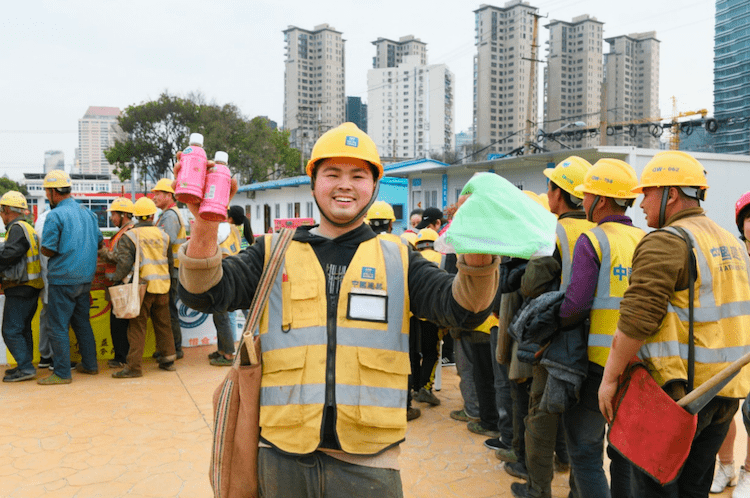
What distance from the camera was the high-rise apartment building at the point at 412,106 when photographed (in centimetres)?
7256

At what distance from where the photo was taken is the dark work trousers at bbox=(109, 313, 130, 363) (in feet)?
24.7

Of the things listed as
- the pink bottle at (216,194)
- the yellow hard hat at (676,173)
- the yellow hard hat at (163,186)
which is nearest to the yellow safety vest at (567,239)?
the yellow hard hat at (676,173)

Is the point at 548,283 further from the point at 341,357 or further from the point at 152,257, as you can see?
the point at 152,257

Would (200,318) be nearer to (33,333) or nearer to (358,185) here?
(33,333)

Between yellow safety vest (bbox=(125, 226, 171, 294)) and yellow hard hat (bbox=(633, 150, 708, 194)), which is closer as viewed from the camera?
yellow hard hat (bbox=(633, 150, 708, 194))

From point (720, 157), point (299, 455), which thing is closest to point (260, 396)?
point (299, 455)

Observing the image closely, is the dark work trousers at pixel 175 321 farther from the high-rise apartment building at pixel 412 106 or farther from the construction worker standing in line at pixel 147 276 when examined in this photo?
the high-rise apartment building at pixel 412 106

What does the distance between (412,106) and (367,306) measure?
77.2m

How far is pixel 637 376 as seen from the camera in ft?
8.41

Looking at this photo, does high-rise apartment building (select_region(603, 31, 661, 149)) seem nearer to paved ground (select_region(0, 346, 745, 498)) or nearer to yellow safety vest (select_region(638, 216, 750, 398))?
paved ground (select_region(0, 346, 745, 498))

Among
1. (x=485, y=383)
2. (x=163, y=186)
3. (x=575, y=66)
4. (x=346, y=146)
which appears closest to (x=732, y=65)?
(x=575, y=66)

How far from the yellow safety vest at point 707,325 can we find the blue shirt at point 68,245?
20.4 ft

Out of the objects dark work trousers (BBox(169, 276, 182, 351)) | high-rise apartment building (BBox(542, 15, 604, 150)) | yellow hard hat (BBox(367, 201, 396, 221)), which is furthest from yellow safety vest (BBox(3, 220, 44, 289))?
high-rise apartment building (BBox(542, 15, 604, 150))

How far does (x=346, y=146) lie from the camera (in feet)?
6.69
